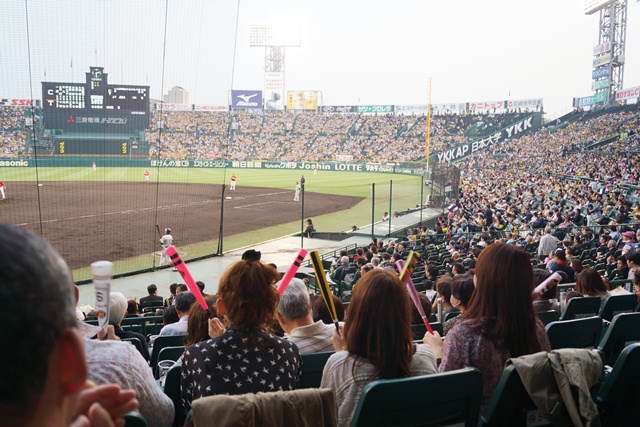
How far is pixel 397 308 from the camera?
2.64 m

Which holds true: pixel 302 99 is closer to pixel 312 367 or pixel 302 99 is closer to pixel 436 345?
pixel 312 367

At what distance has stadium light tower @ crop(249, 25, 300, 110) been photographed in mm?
80000

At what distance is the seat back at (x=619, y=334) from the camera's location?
12.7 feet

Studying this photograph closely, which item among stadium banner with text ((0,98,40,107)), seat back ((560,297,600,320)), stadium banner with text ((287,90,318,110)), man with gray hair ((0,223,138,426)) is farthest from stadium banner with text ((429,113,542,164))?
man with gray hair ((0,223,138,426))

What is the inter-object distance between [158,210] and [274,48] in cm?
6507

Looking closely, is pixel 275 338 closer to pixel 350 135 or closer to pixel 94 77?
pixel 94 77

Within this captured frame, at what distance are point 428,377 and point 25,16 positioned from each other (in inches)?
477

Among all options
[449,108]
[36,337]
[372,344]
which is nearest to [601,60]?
[449,108]

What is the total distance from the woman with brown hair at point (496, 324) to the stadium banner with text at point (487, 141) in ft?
164

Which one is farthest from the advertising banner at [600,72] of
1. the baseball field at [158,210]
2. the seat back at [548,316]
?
the seat back at [548,316]

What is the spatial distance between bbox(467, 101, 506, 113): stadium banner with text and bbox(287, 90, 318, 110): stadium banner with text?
78.0 ft

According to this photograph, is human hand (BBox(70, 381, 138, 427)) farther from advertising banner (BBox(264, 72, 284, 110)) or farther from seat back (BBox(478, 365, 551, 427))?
advertising banner (BBox(264, 72, 284, 110))

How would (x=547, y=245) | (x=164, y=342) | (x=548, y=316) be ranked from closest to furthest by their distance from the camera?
(x=164, y=342) → (x=548, y=316) → (x=547, y=245)

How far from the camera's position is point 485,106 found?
2534 inches
